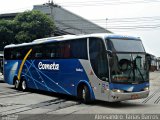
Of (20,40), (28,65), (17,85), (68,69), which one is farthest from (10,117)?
(20,40)

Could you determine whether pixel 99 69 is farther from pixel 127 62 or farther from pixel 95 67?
pixel 127 62

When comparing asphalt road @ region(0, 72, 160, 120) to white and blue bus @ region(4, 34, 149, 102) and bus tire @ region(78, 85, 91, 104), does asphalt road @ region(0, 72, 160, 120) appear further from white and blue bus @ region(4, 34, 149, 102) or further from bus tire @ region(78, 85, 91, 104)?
white and blue bus @ region(4, 34, 149, 102)

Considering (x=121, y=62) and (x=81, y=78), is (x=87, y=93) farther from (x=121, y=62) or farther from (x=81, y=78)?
(x=121, y=62)

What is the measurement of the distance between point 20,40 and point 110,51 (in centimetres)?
3405

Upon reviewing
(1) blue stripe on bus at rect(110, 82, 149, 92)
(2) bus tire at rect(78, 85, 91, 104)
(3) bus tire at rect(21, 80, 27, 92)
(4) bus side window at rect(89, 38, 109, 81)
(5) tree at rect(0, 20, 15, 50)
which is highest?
(5) tree at rect(0, 20, 15, 50)

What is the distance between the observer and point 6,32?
51062 mm

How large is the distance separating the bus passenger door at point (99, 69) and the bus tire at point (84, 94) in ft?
1.88

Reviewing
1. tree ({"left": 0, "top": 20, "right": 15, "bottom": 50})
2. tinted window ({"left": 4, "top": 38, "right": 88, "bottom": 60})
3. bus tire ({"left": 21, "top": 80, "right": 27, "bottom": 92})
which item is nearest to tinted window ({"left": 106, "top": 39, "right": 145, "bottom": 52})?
tinted window ({"left": 4, "top": 38, "right": 88, "bottom": 60})

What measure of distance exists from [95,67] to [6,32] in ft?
117

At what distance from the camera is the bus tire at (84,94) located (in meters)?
17.6

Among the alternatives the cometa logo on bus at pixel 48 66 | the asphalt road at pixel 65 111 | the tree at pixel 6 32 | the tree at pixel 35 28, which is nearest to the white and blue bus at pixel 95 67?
the cometa logo on bus at pixel 48 66

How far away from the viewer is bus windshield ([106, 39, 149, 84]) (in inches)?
643

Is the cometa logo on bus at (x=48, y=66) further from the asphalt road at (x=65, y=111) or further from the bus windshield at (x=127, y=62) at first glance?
the bus windshield at (x=127, y=62)

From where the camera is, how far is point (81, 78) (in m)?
18.2
